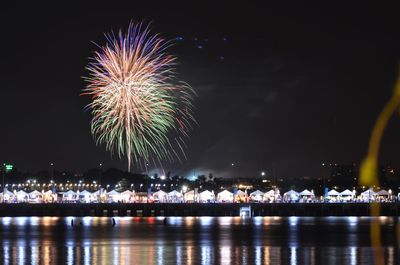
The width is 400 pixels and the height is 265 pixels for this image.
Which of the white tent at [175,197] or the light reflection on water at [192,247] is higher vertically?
the white tent at [175,197]

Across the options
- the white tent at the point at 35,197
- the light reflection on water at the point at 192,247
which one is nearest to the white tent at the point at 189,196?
the white tent at the point at 35,197

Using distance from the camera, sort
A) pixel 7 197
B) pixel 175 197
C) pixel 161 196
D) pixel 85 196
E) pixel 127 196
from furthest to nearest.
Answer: pixel 175 197, pixel 161 196, pixel 127 196, pixel 85 196, pixel 7 197

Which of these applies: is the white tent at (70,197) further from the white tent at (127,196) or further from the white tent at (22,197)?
the white tent at (127,196)

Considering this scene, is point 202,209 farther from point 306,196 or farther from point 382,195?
point 382,195

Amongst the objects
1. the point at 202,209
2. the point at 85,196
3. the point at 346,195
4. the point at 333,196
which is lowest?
the point at 202,209

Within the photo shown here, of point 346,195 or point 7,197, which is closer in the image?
point 7,197

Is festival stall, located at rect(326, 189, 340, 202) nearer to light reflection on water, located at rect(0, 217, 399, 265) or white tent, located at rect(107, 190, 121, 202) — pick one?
white tent, located at rect(107, 190, 121, 202)

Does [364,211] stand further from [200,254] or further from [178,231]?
[200,254]

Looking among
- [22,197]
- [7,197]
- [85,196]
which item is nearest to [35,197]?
[22,197]
